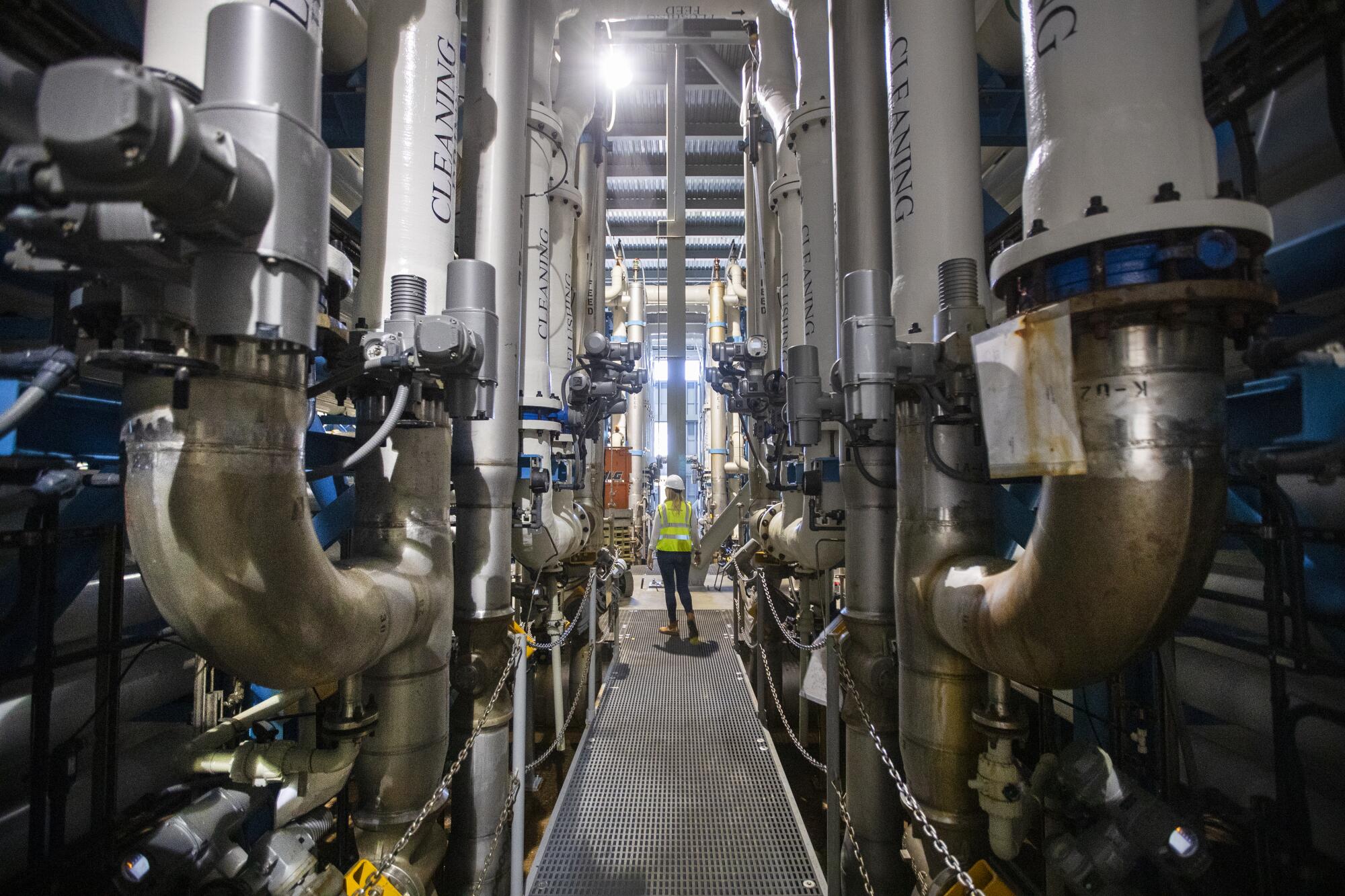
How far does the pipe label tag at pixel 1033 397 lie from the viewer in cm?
104

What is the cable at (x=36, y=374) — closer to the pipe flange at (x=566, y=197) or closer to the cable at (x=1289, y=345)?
the cable at (x=1289, y=345)

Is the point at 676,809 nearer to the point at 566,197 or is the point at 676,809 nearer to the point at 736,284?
the point at 566,197

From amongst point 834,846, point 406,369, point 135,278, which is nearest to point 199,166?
point 135,278

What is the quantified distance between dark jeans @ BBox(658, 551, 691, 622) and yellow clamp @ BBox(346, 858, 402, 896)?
3882mm

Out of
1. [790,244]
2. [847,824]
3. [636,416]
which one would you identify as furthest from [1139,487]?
[636,416]

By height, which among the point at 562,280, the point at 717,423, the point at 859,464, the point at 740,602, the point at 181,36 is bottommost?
the point at 740,602

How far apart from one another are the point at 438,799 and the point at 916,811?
1381mm

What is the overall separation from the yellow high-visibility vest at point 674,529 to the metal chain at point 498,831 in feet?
10.8

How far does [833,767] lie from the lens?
2.20 m

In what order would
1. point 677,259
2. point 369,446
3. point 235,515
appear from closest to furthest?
point 235,515 < point 369,446 < point 677,259

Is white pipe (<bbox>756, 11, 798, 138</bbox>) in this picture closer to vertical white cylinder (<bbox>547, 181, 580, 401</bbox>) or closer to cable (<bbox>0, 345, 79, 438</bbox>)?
vertical white cylinder (<bbox>547, 181, 580, 401</bbox>)

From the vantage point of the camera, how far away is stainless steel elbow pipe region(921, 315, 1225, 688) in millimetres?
1005

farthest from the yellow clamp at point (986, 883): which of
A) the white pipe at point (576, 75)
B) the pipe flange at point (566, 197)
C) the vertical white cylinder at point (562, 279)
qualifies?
the white pipe at point (576, 75)

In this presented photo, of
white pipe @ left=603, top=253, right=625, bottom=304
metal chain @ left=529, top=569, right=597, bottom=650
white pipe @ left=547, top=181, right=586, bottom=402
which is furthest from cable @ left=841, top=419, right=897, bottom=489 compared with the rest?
white pipe @ left=603, top=253, right=625, bottom=304
